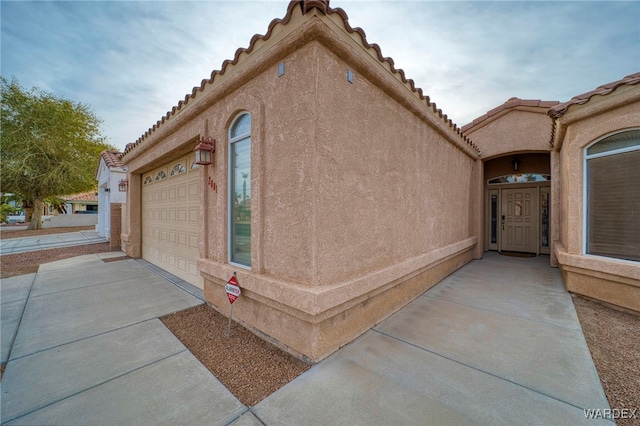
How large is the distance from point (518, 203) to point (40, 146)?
27.5m

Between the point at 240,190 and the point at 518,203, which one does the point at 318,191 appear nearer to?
the point at 240,190

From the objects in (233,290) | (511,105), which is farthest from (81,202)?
(511,105)

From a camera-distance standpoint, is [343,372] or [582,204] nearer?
[343,372]

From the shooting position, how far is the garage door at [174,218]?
557cm

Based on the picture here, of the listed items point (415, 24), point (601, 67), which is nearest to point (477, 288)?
point (415, 24)

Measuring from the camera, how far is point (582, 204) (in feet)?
15.6

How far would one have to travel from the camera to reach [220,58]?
12.9 ft

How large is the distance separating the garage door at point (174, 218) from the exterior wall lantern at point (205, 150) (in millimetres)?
1393

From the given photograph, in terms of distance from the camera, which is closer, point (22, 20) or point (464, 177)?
point (22, 20)

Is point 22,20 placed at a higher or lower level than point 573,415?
higher

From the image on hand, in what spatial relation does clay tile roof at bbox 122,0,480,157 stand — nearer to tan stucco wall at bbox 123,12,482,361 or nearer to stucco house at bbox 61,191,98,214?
tan stucco wall at bbox 123,12,482,361

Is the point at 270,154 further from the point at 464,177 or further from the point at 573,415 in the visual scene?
the point at 464,177

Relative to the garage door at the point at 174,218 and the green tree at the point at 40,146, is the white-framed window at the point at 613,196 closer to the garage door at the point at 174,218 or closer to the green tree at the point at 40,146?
the garage door at the point at 174,218

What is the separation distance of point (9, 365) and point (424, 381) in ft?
14.5
